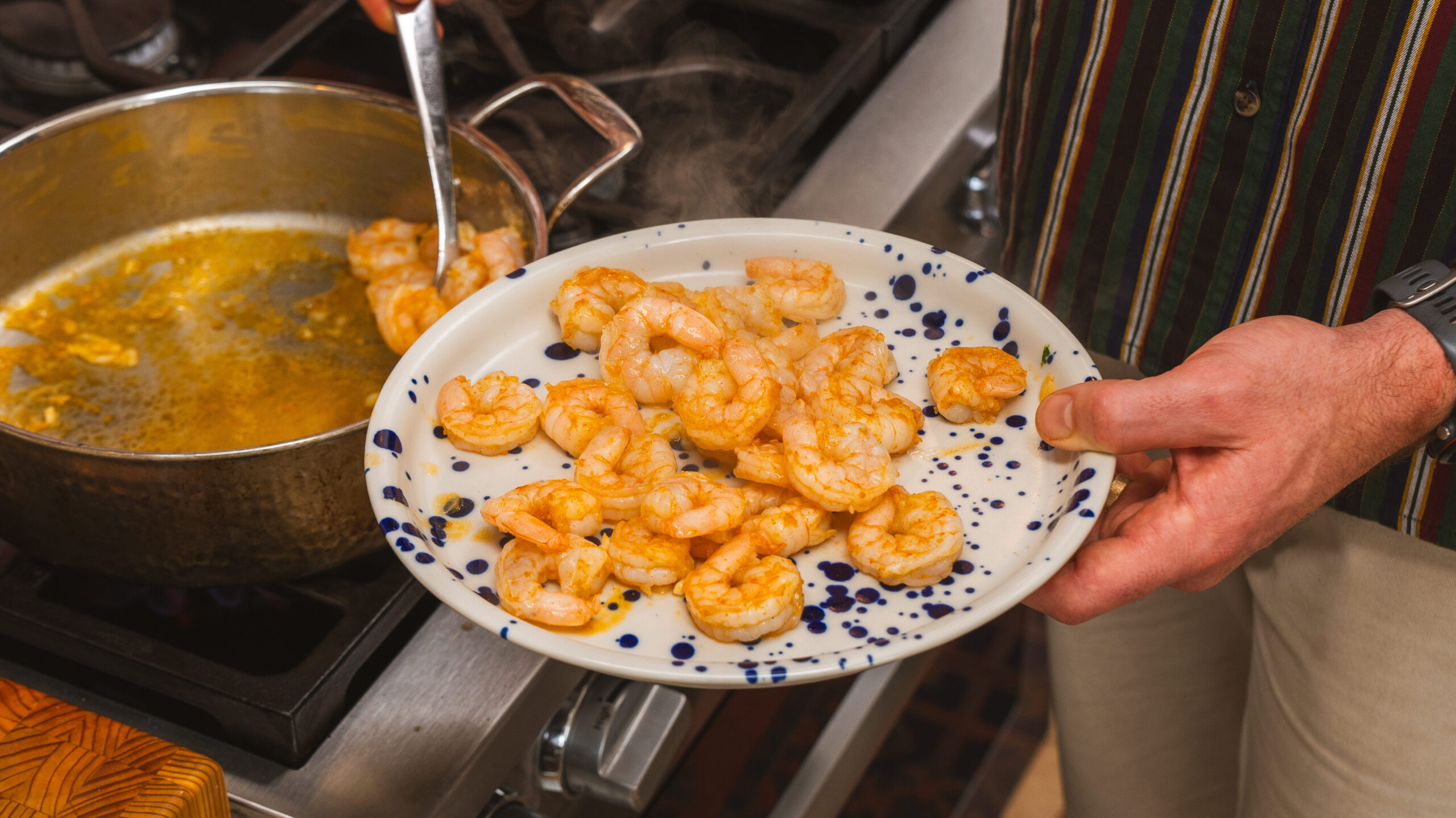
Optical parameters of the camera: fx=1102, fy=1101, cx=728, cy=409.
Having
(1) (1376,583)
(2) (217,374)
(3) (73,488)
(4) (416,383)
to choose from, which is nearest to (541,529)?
(4) (416,383)

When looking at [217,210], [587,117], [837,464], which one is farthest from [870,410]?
[217,210]

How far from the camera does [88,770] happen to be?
89cm

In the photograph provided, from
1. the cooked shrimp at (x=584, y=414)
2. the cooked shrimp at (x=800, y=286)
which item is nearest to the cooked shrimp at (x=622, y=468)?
the cooked shrimp at (x=584, y=414)

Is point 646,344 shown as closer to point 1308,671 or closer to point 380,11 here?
point 380,11

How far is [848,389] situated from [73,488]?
2.34 feet

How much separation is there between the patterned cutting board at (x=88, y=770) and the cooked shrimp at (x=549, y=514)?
303 millimetres

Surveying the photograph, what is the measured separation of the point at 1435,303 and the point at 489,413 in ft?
3.09

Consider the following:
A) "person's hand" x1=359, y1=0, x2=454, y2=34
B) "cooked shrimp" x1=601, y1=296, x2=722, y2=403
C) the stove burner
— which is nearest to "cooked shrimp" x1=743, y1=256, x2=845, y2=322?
"cooked shrimp" x1=601, y1=296, x2=722, y2=403

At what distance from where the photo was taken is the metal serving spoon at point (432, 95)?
1.31 m

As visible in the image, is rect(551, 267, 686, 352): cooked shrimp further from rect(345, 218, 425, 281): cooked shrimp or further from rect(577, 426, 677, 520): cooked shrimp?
rect(345, 218, 425, 281): cooked shrimp

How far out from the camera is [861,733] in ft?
5.65

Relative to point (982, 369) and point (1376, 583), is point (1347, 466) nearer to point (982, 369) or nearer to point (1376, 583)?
point (1376, 583)

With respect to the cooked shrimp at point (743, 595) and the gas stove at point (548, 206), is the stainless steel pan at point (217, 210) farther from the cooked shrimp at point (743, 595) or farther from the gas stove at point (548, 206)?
the cooked shrimp at point (743, 595)

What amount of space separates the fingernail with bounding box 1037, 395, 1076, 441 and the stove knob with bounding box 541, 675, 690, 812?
1.74ft
